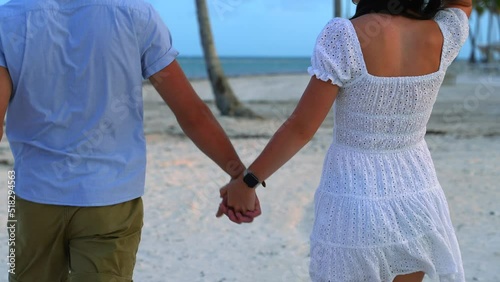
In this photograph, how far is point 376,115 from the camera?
2.23 metres

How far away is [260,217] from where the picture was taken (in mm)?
5461

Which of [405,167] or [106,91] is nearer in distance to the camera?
[106,91]

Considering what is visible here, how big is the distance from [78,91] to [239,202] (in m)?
0.83

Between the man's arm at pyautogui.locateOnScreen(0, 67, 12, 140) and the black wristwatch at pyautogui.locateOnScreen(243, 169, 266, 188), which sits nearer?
the man's arm at pyautogui.locateOnScreen(0, 67, 12, 140)

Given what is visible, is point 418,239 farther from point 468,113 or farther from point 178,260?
point 468,113

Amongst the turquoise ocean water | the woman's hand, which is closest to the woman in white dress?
the woman's hand

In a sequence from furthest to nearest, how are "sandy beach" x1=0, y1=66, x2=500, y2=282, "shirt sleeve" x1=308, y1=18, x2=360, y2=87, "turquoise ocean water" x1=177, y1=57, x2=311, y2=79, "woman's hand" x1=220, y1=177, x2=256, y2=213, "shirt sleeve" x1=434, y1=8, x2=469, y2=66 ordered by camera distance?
"turquoise ocean water" x1=177, y1=57, x2=311, y2=79, "sandy beach" x1=0, y1=66, x2=500, y2=282, "woman's hand" x1=220, y1=177, x2=256, y2=213, "shirt sleeve" x1=434, y1=8, x2=469, y2=66, "shirt sleeve" x1=308, y1=18, x2=360, y2=87

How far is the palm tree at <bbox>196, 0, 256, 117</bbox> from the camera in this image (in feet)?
41.7

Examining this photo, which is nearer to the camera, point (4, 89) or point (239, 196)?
point (4, 89)

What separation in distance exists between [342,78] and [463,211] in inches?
148

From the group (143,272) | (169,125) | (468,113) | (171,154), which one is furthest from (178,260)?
(468,113)

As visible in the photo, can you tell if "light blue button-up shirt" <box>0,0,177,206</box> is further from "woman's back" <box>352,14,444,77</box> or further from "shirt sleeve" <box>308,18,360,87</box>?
"woman's back" <box>352,14,444,77</box>

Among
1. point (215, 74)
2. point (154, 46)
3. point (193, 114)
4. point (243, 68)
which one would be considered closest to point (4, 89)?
point (154, 46)

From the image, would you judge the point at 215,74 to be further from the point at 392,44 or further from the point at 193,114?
the point at 392,44
